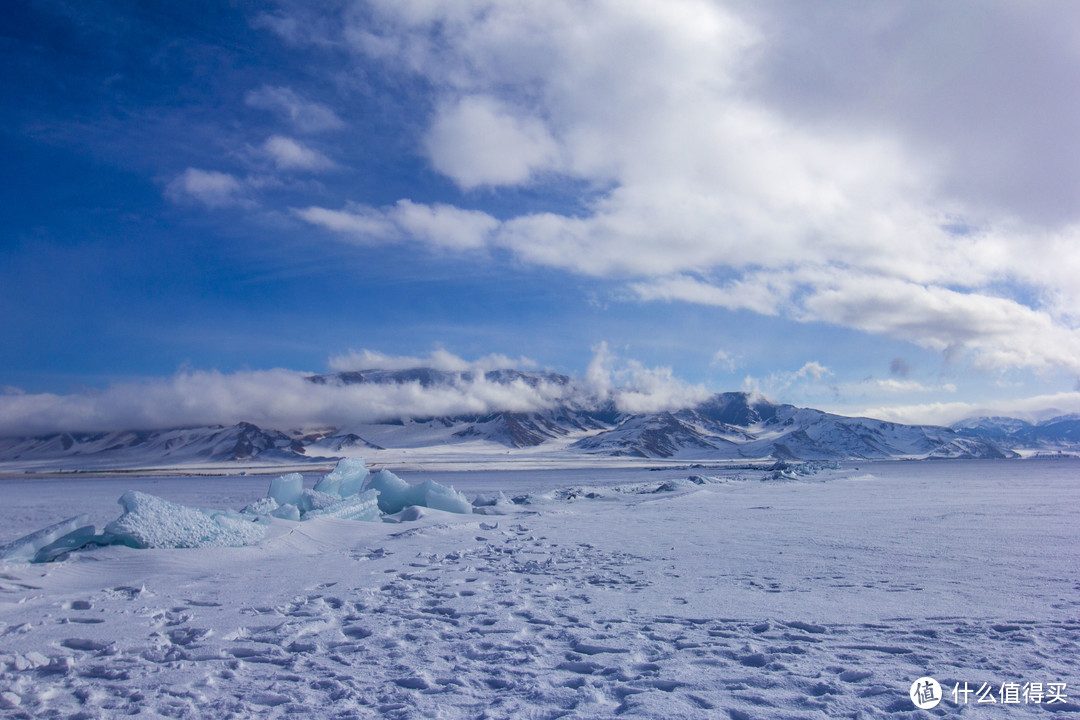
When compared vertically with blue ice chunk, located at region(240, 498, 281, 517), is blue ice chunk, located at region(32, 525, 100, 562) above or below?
above

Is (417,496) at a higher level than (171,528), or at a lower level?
lower

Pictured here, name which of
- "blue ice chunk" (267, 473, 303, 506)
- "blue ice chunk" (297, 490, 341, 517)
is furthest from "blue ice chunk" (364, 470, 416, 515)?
"blue ice chunk" (267, 473, 303, 506)

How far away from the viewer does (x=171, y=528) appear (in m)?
8.85

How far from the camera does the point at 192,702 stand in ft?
12.3

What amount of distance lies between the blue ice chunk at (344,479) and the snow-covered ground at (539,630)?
8.08 m

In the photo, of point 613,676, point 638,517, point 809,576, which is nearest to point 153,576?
point 613,676

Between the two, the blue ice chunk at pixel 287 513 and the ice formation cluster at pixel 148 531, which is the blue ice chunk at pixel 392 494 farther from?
the ice formation cluster at pixel 148 531

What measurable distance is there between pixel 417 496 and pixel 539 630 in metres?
12.1

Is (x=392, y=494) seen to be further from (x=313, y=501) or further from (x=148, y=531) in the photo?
(x=148, y=531)

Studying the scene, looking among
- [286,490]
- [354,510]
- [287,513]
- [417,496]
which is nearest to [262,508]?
[287,513]

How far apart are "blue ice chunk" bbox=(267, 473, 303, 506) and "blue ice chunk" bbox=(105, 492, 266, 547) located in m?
5.71

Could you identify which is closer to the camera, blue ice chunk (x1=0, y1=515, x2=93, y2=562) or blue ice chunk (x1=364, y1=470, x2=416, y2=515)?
blue ice chunk (x1=0, y1=515, x2=93, y2=562)

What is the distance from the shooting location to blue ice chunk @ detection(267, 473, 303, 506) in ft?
50.5

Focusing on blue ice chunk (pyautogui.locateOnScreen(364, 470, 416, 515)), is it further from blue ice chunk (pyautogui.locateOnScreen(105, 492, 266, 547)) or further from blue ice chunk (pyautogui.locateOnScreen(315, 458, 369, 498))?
blue ice chunk (pyautogui.locateOnScreen(105, 492, 266, 547))
